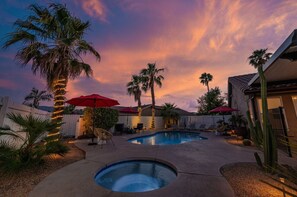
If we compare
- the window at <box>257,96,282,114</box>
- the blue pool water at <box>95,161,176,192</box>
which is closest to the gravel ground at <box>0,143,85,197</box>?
the blue pool water at <box>95,161,176,192</box>

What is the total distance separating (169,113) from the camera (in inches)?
809

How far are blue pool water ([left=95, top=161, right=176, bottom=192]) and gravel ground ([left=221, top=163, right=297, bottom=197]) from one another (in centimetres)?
167

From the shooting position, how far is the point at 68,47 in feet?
20.9

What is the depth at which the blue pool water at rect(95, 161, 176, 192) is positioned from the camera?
369cm

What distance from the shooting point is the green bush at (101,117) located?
34.6 ft

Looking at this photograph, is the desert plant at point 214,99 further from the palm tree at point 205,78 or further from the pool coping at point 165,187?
the pool coping at point 165,187

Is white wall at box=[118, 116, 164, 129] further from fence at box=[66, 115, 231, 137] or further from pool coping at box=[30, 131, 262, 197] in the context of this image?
pool coping at box=[30, 131, 262, 197]

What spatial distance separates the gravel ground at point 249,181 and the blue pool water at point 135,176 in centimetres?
167

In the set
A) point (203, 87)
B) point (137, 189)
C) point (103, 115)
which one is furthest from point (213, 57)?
point (203, 87)

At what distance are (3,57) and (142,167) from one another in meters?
13.2

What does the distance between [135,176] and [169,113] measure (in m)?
16.7

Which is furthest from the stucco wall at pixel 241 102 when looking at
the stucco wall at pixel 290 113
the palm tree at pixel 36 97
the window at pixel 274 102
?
the palm tree at pixel 36 97

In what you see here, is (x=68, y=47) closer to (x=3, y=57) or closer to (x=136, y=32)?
(x=136, y=32)

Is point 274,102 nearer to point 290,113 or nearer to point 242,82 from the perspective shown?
point 290,113
